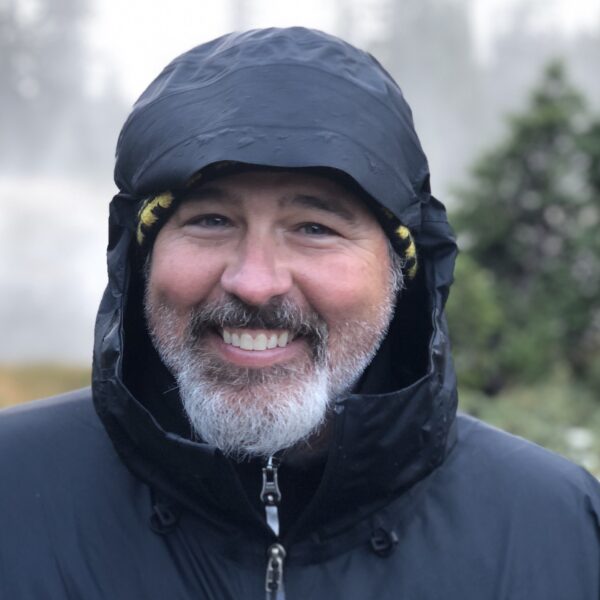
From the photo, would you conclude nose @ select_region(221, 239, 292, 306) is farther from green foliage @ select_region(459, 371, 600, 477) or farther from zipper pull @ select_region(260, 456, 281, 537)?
green foliage @ select_region(459, 371, 600, 477)

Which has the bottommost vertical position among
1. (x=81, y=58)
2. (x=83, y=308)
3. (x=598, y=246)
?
(x=83, y=308)

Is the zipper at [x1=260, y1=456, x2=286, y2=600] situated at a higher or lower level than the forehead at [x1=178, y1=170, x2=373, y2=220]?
lower

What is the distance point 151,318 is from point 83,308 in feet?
53.3

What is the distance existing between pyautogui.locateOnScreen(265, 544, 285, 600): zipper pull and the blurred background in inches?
259

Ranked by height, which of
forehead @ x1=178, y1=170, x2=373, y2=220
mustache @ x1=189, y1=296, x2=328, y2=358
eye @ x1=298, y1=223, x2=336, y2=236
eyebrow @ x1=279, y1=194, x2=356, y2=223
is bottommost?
mustache @ x1=189, y1=296, x2=328, y2=358

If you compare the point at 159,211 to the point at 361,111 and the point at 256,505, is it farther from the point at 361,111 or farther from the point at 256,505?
the point at 256,505

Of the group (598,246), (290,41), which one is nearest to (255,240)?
(290,41)

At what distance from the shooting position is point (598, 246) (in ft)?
45.9

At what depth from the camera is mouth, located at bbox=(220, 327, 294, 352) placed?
6.64ft

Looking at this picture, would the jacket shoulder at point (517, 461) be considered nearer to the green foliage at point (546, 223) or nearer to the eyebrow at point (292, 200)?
the eyebrow at point (292, 200)

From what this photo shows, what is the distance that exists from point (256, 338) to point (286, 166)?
360 mm

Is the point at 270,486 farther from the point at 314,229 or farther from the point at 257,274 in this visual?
the point at 314,229

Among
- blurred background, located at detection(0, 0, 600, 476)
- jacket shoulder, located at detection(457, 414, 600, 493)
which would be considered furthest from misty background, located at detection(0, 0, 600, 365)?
jacket shoulder, located at detection(457, 414, 600, 493)

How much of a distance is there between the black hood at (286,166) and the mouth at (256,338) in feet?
0.66
